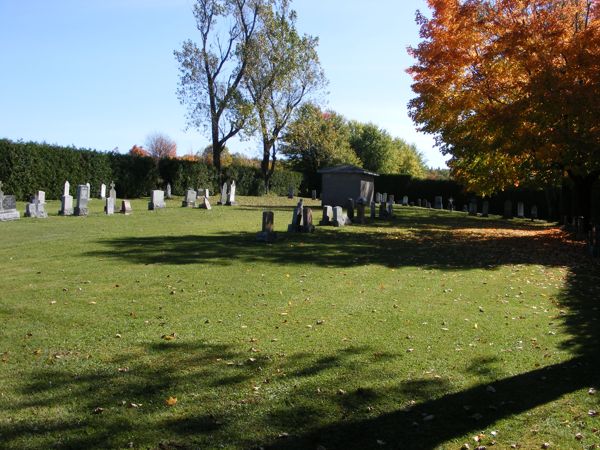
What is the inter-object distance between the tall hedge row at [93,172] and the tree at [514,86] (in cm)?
1931

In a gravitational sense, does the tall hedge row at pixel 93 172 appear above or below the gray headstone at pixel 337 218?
above

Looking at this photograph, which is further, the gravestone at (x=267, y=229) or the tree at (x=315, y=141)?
the tree at (x=315, y=141)

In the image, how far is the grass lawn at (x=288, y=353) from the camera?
4242 mm

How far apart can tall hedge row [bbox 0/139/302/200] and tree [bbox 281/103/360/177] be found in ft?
26.9

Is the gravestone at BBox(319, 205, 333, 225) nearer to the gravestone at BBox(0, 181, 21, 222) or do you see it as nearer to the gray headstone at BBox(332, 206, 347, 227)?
the gray headstone at BBox(332, 206, 347, 227)

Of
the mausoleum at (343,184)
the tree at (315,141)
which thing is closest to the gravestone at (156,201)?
the mausoleum at (343,184)

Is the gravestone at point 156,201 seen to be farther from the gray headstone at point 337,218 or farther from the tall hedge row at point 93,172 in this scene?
the gray headstone at point 337,218

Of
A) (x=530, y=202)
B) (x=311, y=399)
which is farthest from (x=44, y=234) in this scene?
(x=530, y=202)

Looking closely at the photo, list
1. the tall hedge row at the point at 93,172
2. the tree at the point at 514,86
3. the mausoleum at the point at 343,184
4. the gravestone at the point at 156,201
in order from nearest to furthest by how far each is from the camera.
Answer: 1. the tree at the point at 514,86
2. the gravestone at the point at 156,201
3. the tall hedge row at the point at 93,172
4. the mausoleum at the point at 343,184

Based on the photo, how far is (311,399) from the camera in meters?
4.79

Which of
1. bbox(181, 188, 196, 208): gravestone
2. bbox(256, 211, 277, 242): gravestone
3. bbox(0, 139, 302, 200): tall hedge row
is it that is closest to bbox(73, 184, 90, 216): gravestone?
bbox(181, 188, 196, 208): gravestone

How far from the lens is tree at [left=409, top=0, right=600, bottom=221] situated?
1672 centimetres

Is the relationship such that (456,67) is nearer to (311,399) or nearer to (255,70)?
(311,399)

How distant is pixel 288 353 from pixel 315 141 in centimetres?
5071
